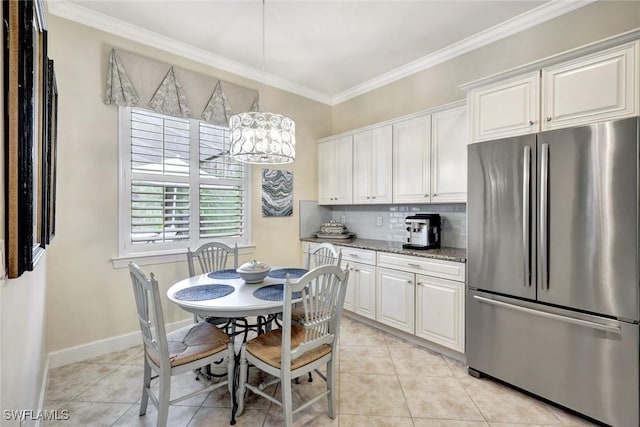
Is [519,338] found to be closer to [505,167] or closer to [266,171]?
[505,167]

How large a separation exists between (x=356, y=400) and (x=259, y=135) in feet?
6.61

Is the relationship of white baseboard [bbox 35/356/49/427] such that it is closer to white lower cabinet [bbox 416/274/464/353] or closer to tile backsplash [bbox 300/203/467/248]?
white lower cabinet [bbox 416/274/464/353]

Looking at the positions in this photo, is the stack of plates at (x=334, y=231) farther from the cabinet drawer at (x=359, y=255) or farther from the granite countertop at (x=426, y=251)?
the cabinet drawer at (x=359, y=255)

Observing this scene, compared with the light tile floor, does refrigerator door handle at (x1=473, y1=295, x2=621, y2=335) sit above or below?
above

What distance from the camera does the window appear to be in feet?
9.46

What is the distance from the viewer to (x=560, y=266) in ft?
6.58

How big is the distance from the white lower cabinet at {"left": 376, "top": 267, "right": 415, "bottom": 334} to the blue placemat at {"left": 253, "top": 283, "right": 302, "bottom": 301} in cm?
135

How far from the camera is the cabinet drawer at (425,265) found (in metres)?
2.62

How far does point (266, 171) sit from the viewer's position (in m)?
3.90

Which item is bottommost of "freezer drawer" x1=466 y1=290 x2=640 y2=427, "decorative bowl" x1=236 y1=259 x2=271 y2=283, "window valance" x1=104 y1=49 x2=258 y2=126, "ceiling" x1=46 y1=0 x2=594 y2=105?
"freezer drawer" x1=466 y1=290 x2=640 y2=427

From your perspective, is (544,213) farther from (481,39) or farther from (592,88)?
(481,39)

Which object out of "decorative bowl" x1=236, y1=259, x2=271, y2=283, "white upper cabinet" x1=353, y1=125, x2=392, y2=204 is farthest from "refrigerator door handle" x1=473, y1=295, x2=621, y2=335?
"decorative bowl" x1=236, y1=259, x2=271, y2=283

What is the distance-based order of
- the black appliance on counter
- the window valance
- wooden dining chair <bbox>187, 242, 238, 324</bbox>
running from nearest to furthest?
the window valance → wooden dining chair <bbox>187, 242, 238, 324</bbox> → the black appliance on counter

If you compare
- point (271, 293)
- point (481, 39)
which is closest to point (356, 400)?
point (271, 293)
